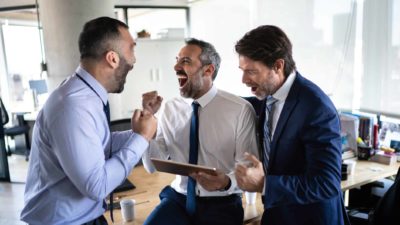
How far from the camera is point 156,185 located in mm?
2104

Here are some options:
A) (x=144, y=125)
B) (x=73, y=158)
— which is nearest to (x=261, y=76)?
(x=144, y=125)

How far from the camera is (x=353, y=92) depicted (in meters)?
3.12

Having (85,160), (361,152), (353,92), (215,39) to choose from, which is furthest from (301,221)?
(215,39)

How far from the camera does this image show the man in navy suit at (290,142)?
1298 millimetres

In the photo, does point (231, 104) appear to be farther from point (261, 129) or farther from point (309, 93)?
point (309, 93)

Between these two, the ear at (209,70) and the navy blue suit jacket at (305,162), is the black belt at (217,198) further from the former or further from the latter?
the ear at (209,70)

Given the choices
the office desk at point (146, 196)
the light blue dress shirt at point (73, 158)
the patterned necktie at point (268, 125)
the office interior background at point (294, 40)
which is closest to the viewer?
the light blue dress shirt at point (73, 158)

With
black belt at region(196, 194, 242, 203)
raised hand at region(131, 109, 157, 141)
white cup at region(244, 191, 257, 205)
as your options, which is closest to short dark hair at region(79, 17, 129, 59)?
raised hand at region(131, 109, 157, 141)

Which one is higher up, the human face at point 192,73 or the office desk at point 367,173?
the human face at point 192,73

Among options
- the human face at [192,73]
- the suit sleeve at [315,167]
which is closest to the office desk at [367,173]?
the suit sleeve at [315,167]

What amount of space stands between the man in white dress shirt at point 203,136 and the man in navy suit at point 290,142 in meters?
0.25

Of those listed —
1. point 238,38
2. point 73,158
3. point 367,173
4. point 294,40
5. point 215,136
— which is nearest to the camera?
point 73,158

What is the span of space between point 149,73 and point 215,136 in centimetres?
324

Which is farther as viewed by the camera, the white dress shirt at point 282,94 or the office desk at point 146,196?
the office desk at point 146,196
